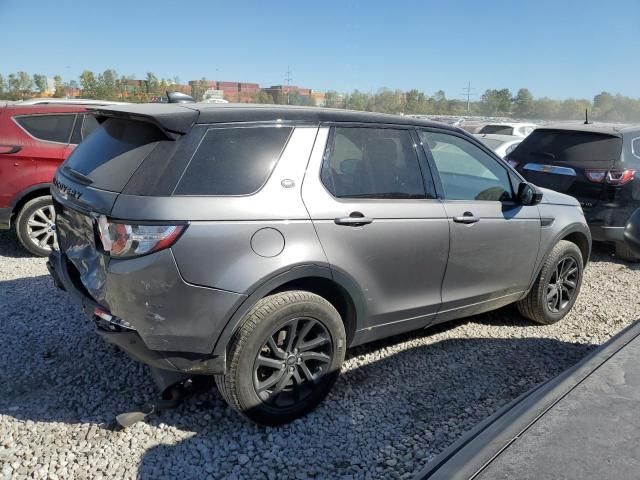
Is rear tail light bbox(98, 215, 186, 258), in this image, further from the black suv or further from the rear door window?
the rear door window

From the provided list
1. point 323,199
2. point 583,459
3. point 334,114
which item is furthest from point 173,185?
point 583,459

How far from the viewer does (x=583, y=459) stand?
148cm

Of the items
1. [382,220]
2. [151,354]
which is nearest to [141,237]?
[151,354]

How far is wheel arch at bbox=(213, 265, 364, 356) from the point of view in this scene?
271 cm

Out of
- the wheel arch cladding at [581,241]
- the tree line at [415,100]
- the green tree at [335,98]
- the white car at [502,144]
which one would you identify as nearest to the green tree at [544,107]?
the tree line at [415,100]

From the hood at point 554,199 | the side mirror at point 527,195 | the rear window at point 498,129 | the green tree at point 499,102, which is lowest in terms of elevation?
the hood at point 554,199

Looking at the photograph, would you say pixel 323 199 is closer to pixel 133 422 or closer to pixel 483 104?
pixel 133 422

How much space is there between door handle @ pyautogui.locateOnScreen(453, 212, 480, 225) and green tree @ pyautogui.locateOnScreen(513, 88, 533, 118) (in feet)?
206

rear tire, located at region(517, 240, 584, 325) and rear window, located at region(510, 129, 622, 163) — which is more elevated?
rear window, located at region(510, 129, 622, 163)

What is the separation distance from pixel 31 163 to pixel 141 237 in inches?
165

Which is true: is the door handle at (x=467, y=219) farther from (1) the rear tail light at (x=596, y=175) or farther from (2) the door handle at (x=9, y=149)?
(2) the door handle at (x=9, y=149)

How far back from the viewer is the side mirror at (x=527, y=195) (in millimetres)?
4016

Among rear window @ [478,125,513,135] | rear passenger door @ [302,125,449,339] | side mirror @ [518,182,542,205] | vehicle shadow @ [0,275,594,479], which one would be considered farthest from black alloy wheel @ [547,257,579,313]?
rear window @ [478,125,513,135]

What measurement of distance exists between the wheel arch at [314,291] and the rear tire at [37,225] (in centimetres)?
408
